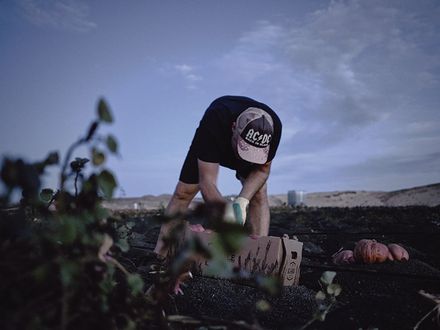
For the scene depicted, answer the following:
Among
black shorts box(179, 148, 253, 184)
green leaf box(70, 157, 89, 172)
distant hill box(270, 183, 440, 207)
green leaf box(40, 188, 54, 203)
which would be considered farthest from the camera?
distant hill box(270, 183, 440, 207)

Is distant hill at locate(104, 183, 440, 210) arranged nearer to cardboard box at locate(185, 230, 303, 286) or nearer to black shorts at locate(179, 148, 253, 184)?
black shorts at locate(179, 148, 253, 184)

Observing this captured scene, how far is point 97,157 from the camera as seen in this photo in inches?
41.1

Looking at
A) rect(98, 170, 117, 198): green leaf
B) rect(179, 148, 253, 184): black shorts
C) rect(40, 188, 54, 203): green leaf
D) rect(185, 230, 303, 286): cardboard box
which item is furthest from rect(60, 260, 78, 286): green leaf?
rect(179, 148, 253, 184): black shorts

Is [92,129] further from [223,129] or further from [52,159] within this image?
[223,129]

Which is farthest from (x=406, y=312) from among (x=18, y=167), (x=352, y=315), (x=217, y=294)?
(x=18, y=167)

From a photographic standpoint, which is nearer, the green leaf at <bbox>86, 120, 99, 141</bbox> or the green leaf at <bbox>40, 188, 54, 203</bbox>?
the green leaf at <bbox>86, 120, 99, 141</bbox>

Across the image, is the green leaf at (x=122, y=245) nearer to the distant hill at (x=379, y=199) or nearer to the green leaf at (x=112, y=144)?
the green leaf at (x=112, y=144)

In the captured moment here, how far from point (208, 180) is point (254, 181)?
1.76 ft

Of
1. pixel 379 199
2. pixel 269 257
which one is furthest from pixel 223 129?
pixel 379 199

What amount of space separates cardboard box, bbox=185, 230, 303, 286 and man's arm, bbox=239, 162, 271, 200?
0.64 metres

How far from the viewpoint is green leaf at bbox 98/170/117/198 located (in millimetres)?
1051

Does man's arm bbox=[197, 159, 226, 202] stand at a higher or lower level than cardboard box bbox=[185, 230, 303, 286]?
higher

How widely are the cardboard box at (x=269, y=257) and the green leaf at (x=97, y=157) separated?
72.3 inches

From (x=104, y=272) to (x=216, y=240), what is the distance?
52cm
